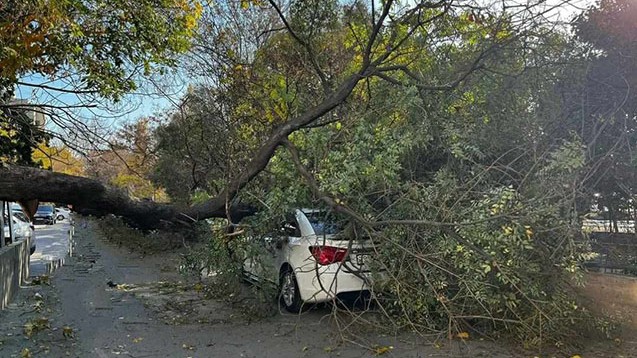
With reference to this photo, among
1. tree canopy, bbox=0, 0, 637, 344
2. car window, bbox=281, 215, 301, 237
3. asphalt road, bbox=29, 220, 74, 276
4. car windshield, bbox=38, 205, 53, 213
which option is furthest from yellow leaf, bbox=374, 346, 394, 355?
car windshield, bbox=38, 205, 53, 213

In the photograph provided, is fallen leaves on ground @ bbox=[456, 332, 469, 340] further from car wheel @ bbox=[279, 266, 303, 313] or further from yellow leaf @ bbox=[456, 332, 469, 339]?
car wheel @ bbox=[279, 266, 303, 313]

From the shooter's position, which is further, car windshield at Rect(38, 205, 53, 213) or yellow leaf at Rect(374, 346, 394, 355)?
car windshield at Rect(38, 205, 53, 213)

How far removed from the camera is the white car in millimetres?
6453

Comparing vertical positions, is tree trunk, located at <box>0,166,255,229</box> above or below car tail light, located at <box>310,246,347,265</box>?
above

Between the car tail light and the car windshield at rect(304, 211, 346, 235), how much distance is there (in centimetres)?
24

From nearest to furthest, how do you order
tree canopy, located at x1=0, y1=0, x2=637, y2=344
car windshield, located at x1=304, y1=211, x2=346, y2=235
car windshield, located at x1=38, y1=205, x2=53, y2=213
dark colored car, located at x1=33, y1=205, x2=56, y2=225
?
tree canopy, located at x1=0, y1=0, x2=637, y2=344, car windshield, located at x1=304, y1=211, x2=346, y2=235, dark colored car, located at x1=33, y1=205, x2=56, y2=225, car windshield, located at x1=38, y1=205, x2=53, y2=213

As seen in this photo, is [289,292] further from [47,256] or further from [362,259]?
[47,256]

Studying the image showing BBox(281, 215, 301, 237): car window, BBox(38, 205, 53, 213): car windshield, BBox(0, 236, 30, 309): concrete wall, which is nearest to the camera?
BBox(281, 215, 301, 237): car window

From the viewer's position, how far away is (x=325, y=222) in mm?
6910

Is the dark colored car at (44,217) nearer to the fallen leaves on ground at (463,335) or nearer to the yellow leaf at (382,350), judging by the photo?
the yellow leaf at (382,350)

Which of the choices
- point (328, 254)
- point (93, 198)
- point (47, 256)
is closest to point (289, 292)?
point (328, 254)

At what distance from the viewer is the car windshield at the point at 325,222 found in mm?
6773

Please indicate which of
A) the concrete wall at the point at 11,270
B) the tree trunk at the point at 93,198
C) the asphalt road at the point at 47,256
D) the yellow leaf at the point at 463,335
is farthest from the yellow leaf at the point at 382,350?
the asphalt road at the point at 47,256

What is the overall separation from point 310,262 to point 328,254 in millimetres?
325
